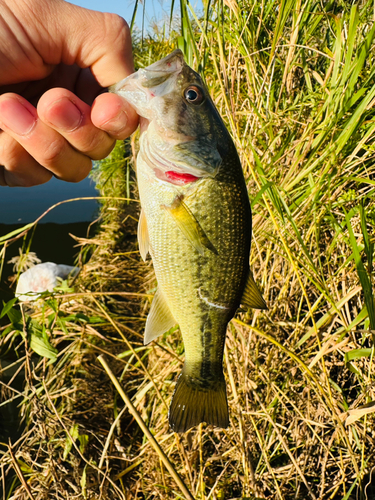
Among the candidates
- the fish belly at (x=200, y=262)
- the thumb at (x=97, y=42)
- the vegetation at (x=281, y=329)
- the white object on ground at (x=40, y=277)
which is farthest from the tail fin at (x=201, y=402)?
the white object on ground at (x=40, y=277)

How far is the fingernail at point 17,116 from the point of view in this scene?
146 centimetres

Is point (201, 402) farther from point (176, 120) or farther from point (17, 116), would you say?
point (17, 116)

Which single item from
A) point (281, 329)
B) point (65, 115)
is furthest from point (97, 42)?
point (281, 329)

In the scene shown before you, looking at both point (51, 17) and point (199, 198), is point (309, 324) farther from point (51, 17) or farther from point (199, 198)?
point (51, 17)

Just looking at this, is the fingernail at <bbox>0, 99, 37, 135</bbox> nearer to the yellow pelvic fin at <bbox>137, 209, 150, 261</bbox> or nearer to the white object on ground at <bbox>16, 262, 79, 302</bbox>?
the yellow pelvic fin at <bbox>137, 209, 150, 261</bbox>

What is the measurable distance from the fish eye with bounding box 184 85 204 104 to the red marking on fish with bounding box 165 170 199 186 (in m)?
0.29

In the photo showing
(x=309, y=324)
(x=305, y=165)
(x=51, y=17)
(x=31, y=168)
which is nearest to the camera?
(x=51, y=17)

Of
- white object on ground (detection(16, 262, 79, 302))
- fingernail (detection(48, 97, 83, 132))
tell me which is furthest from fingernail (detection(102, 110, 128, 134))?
white object on ground (detection(16, 262, 79, 302))

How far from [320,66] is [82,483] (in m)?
3.23

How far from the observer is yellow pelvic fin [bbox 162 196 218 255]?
1.32 meters

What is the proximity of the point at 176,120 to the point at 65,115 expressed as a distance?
1.45 feet

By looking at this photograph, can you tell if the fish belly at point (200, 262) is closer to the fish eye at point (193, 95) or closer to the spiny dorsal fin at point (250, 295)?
the spiny dorsal fin at point (250, 295)

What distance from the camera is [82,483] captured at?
2195mm

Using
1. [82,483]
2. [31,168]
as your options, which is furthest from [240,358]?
[31,168]
